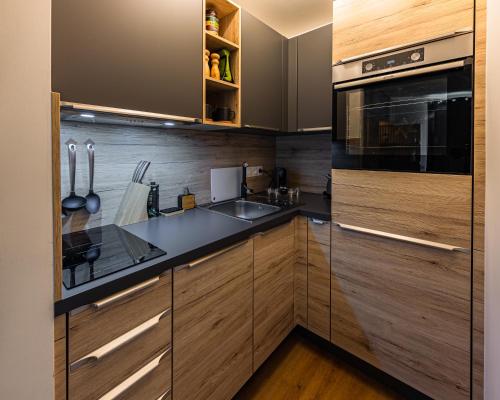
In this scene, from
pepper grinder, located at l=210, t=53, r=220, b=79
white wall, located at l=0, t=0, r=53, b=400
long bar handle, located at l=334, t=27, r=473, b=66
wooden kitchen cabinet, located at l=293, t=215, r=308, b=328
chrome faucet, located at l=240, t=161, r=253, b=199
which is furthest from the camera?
chrome faucet, located at l=240, t=161, r=253, b=199

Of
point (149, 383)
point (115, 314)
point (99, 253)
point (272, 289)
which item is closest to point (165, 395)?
point (149, 383)

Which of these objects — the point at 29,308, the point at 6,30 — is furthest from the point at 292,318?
the point at 6,30

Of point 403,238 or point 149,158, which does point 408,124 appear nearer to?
point 403,238

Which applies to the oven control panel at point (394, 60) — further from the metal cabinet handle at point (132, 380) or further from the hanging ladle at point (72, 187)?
the metal cabinet handle at point (132, 380)

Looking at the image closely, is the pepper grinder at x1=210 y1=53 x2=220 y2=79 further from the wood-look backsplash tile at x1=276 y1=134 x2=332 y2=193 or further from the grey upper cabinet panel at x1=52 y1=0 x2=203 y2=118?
the wood-look backsplash tile at x1=276 y1=134 x2=332 y2=193

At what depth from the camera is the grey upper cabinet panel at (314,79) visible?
1.79 m

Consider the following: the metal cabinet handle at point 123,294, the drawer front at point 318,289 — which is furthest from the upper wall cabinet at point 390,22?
the metal cabinet handle at point 123,294

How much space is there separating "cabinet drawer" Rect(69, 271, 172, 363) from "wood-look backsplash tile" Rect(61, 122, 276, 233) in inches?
25.6

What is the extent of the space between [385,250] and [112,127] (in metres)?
1.53

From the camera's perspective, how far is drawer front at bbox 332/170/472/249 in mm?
1199

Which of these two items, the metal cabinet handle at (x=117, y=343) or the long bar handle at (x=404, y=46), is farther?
the long bar handle at (x=404, y=46)

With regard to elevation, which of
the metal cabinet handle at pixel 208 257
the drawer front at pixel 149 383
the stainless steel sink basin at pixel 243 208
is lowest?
the drawer front at pixel 149 383

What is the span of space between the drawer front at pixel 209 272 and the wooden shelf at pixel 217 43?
108 cm

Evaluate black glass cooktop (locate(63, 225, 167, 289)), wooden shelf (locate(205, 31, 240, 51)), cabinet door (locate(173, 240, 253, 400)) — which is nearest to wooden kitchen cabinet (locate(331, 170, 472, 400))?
cabinet door (locate(173, 240, 253, 400))
